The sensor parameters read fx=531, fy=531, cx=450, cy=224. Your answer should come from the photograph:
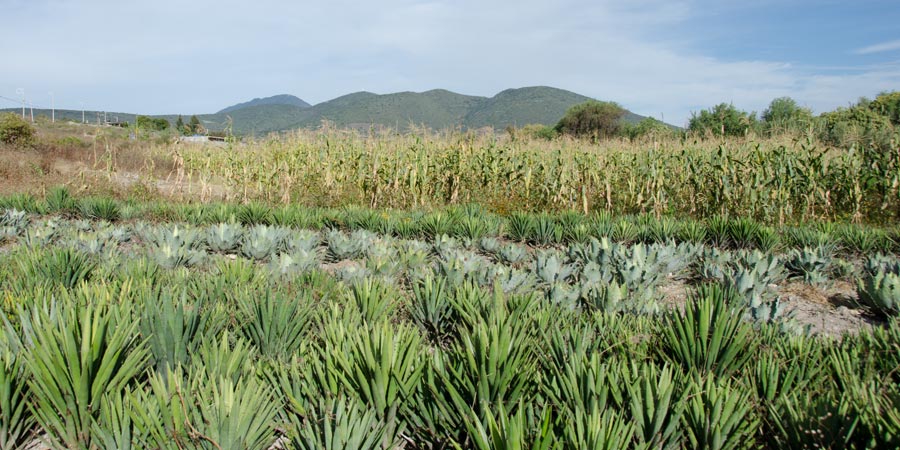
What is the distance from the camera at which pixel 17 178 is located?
45.1 feet

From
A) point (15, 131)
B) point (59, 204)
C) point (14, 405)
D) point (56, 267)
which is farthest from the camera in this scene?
point (15, 131)

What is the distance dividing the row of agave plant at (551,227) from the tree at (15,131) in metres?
18.6

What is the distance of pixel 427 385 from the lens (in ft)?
5.71

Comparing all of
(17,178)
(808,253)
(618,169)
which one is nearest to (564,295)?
(808,253)

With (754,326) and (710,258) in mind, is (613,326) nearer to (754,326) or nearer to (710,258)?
(754,326)

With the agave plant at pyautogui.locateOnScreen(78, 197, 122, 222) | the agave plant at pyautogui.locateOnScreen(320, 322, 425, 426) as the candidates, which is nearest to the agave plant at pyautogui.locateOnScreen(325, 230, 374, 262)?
the agave plant at pyautogui.locateOnScreen(320, 322, 425, 426)

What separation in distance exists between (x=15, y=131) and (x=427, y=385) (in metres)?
26.9

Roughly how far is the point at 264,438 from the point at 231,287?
5.05 ft

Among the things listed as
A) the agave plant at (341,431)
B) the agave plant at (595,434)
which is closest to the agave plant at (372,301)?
the agave plant at (341,431)

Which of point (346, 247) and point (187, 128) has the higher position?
point (187, 128)

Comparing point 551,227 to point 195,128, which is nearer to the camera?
point 551,227

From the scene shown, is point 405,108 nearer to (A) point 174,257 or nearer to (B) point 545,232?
(B) point 545,232

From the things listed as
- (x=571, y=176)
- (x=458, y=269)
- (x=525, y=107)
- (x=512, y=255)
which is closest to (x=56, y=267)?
(x=458, y=269)

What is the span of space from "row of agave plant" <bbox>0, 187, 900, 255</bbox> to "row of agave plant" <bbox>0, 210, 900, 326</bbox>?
523mm
